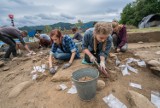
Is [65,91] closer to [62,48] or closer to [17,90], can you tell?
[17,90]

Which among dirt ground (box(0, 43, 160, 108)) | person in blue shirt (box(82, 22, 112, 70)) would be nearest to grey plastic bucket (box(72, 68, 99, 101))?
dirt ground (box(0, 43, 160, 108))

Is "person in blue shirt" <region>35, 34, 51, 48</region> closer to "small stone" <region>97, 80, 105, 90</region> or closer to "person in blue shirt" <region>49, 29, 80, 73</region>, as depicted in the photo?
"person in blue shirt" <region>49, 29, 80, 73</region>

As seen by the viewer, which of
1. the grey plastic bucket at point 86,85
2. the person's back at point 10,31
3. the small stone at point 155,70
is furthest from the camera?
the person's back at point 10,31

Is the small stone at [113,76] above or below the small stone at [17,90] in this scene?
above

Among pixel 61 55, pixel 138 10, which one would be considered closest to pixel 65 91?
pixel 61 55

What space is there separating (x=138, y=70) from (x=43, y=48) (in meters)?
4.48

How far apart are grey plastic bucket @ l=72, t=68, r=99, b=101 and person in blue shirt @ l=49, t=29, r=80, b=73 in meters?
0.80

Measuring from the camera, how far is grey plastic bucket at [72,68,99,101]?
174 centimetres

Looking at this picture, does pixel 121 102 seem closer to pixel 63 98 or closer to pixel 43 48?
pixel 63 98

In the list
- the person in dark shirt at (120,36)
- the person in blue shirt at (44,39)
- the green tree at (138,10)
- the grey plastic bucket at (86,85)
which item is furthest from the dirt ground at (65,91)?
the green tree at (138,10)

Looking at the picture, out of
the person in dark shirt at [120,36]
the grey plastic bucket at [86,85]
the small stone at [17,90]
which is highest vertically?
the person in dark shirt at [120,36]

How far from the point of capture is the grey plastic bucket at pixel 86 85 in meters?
1.74

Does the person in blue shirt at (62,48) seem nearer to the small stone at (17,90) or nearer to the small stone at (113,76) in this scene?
the small stone at (17,90)

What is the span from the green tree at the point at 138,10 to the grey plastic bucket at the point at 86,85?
1696 centimetres
